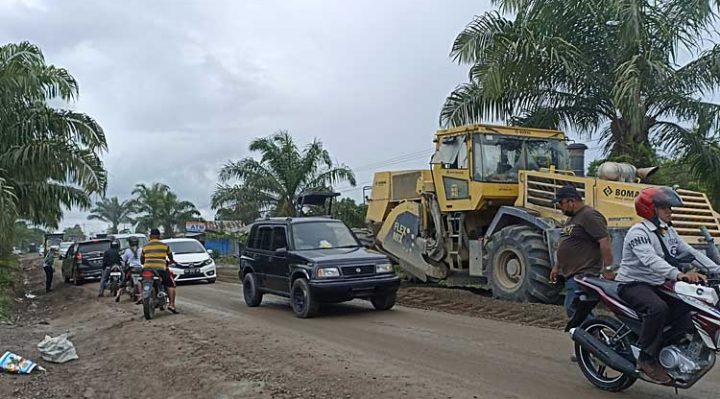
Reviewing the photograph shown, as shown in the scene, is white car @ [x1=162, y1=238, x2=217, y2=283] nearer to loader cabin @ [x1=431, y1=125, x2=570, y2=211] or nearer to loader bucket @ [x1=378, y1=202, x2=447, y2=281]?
loader bucket @ [x1=378, y1=202, x2=447, y2=281]

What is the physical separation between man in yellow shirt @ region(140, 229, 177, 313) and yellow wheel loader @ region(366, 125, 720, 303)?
5.25 metres

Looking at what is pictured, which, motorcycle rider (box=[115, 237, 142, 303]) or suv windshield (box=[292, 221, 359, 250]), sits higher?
suv windshield (box=[292, 221, 359, 250])

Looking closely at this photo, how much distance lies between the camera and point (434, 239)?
15711mm

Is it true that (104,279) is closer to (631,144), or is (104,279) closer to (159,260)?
(159,260)

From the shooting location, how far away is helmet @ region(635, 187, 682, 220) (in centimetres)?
611

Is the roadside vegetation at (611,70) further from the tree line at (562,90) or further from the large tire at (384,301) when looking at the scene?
the large tire at (384,301)

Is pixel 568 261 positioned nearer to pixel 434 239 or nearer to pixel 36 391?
pixel 36 391

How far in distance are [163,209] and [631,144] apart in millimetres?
50228

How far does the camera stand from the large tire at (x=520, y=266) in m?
12.6

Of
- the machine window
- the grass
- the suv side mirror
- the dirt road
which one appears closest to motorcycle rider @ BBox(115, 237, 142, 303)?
the grass

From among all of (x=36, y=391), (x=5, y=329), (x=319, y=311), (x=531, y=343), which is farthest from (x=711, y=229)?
(x=5, y=329)

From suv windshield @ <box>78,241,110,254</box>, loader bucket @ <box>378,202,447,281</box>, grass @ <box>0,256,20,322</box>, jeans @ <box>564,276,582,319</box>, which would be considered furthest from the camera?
suv windshield @ <box>78,241,110,254</box>

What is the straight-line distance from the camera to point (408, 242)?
16.2 m

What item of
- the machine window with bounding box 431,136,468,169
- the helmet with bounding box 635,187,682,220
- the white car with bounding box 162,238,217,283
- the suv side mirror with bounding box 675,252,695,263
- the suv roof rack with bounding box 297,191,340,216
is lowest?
the white car with bounding box 162,238,217,283
